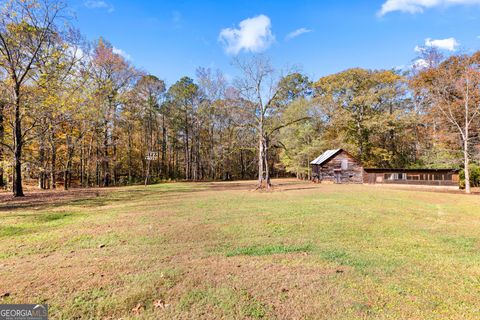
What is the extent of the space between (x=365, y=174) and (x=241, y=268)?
32.3m

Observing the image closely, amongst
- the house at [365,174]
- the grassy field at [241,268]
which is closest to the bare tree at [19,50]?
the grassy field at [241,268]

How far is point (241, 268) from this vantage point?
455 cm

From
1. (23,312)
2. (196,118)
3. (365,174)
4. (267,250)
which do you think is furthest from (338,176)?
(23,312)

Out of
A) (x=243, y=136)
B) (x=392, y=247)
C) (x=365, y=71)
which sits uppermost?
(x=365, y=71)

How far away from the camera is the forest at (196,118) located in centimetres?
1533

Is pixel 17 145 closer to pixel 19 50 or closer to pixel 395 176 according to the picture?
pixel 19 50

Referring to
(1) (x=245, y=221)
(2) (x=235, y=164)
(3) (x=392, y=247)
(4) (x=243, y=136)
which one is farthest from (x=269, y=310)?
(2) (x=235, y=164)

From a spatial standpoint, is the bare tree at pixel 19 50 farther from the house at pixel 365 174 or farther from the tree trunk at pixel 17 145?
the house at pixel 365 174

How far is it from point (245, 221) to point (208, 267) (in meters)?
4.17

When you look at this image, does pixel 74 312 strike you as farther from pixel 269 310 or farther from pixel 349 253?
pixel 349 253

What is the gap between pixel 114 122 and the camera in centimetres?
2927

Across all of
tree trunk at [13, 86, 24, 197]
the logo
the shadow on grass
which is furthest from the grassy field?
tree trunk at [13, 86, 24, 197]

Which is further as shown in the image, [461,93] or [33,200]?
[461,93]

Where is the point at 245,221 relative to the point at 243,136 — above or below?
A: below
